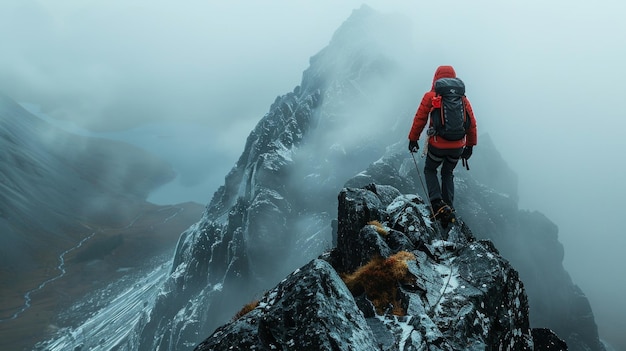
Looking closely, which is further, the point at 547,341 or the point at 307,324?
the point at 547,341

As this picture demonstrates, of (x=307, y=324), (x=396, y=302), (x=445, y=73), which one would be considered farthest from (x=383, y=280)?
(x=445, y=73)

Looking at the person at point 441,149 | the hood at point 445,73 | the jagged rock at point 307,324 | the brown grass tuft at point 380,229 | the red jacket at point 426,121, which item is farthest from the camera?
the brown grass tuft at point 380,229

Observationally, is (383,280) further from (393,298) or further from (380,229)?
(380,229)

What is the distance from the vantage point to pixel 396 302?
516 inches

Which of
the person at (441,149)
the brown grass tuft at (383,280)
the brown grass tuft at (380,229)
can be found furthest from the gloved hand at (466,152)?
the brown grass tuft at (383,280)

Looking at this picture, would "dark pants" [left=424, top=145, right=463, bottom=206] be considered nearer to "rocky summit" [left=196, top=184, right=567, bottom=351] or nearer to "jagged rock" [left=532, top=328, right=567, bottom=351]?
"rocky summit" [left=196, top=184, right=567, bottom=351]

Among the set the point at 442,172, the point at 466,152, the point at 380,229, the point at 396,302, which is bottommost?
the point at 396,302

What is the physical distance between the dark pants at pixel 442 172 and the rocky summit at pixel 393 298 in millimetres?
1260

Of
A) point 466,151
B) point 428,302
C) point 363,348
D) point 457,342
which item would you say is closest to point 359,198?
point 466,151

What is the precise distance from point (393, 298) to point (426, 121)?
24.3 ft

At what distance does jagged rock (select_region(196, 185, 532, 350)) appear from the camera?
10.2 metres

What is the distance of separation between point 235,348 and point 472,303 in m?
7.90

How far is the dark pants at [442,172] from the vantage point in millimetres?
17719

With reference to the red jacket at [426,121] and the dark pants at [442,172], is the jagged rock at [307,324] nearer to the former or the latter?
the red jacket at [426,121]
